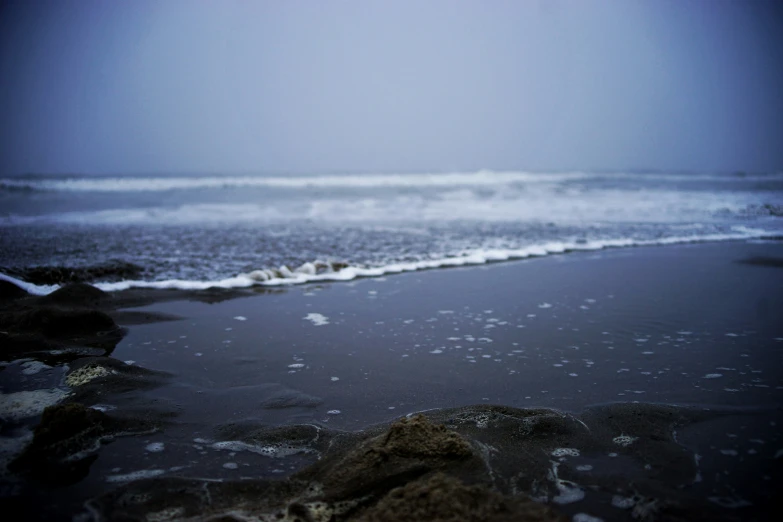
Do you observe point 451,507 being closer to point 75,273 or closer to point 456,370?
point 456,370

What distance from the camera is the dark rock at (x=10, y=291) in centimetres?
542

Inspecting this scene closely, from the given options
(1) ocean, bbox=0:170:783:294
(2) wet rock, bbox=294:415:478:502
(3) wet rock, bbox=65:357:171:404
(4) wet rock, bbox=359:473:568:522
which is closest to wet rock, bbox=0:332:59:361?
(3) wet rock, bbox=65:357:171:404

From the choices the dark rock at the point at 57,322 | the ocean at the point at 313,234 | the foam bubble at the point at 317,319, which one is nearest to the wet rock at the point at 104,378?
the dark rock at the point at 57,322

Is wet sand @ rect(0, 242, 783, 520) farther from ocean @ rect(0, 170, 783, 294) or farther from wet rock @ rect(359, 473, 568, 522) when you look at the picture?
ocean @ rect(0, 170, 783, 294)

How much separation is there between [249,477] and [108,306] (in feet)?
12.2

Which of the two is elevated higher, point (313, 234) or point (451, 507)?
point (313, 234)

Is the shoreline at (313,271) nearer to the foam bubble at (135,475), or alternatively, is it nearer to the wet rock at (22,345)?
the wet rock at (22,345)

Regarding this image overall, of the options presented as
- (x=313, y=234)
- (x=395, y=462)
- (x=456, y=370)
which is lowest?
(x=456, y=370)

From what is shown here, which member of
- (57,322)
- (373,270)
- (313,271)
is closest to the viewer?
(57,322)

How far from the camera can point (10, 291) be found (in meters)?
5.54

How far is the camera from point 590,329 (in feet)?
13.9

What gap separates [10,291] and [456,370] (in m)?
5.10

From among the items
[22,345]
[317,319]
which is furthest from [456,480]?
[22,345]

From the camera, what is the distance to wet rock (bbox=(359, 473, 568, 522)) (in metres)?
1.61
